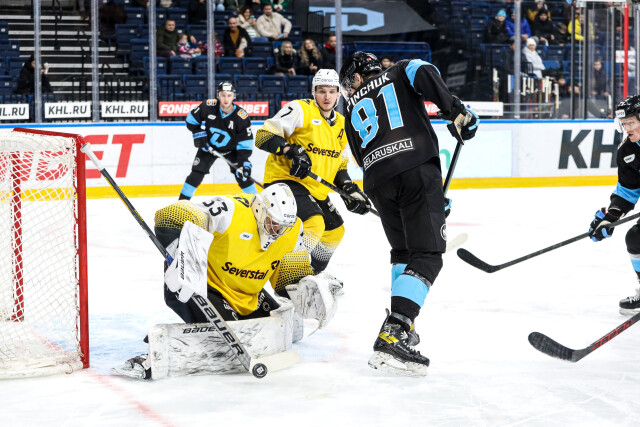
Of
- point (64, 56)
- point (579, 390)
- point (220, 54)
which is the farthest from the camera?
point (220, 54)

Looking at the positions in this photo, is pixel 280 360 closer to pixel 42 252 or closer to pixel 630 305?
pixel 42 252

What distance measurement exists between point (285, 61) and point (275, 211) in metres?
6.76

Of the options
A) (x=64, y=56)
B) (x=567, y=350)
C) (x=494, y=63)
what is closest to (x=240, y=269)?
(x=567, y=350)

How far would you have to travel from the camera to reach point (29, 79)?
25.7 ft

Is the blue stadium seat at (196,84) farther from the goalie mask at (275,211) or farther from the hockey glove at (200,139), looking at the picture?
the goalie mask at (275,211)

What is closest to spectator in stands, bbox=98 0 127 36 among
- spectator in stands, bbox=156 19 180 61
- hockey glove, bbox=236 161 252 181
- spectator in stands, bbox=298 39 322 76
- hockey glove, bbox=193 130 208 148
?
spectator in stands, bbox=156 19 180 61

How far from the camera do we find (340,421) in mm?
2311

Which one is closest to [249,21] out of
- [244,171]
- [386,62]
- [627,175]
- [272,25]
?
[272,25]

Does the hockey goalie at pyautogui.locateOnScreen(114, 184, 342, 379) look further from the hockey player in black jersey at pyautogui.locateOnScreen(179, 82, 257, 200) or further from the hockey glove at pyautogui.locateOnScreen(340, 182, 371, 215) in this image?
the hockey player in black jersey at pyautogui.locateOnScreen(179, 82, 257, 200)

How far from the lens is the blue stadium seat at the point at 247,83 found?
28.8 ft

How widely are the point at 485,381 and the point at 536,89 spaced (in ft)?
23.5

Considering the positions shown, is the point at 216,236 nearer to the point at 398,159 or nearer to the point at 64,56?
the point at 398,159

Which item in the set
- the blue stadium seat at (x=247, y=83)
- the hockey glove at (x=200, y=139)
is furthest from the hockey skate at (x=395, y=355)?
the blue stadium seat at (x=247, y=83)

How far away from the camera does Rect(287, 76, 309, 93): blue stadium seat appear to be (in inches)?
354
